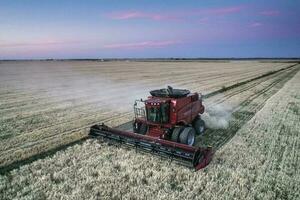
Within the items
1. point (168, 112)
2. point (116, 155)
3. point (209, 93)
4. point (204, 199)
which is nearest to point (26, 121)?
point (116, 155)

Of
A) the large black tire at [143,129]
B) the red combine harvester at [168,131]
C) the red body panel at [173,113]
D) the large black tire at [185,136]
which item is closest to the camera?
the red combine harvester at [168,131]

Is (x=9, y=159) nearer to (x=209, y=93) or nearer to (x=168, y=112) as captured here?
(x=168, y=112)

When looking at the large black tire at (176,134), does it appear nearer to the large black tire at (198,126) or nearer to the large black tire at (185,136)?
the large black tire at (185,136)

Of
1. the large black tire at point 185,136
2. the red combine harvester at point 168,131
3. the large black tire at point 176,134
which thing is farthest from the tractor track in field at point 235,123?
the large black tire at point 176,134

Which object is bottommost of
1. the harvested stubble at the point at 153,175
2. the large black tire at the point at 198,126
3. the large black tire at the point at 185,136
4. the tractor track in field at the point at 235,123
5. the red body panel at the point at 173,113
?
the tractor track in field at the point at 235,123

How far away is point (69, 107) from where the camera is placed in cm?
1692

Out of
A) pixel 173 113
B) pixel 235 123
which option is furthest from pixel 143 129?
pixel 235 123

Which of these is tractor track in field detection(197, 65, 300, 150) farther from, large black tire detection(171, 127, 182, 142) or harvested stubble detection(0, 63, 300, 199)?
large black tire detection(171, 127, 182, 142)

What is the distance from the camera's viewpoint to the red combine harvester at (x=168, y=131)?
7.68m

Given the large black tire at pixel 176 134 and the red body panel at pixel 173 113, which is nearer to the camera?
the large black tire at pixel 176 134

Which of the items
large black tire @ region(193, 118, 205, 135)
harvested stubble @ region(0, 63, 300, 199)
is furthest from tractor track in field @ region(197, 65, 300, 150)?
harvested stubble @ region(0, 63, 300, 199)

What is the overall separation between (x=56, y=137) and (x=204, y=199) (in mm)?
6526

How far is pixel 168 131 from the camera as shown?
29.8ft

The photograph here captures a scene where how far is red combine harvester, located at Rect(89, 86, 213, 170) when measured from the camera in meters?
7.68
